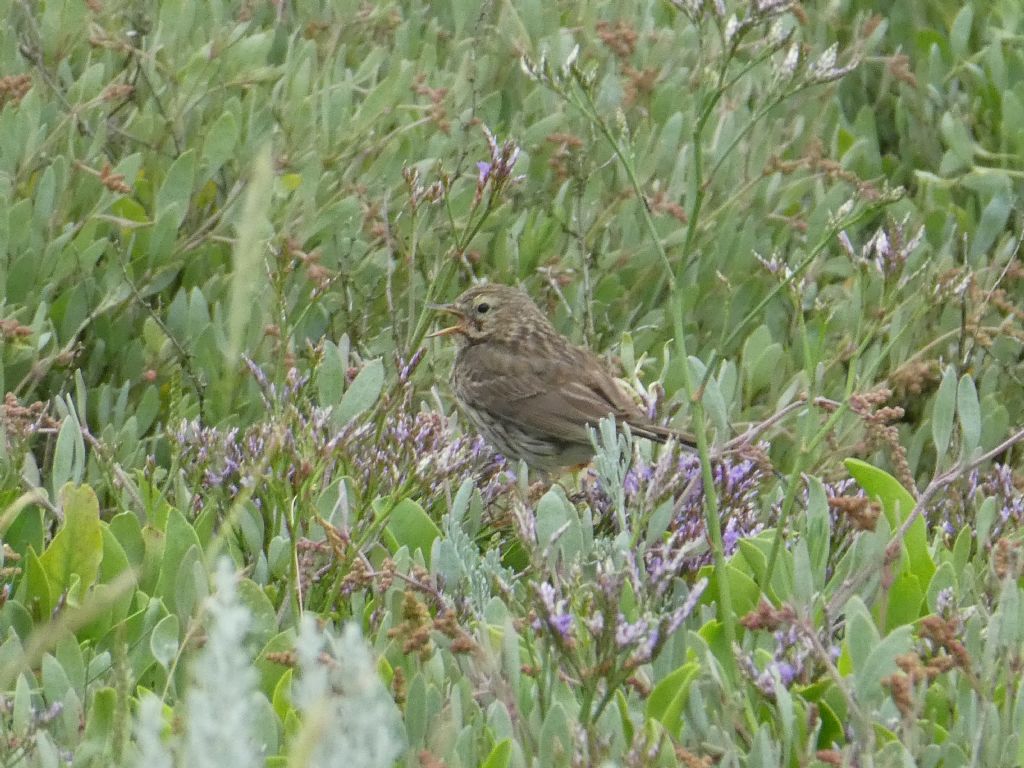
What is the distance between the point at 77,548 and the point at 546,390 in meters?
3.46

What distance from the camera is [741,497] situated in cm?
508

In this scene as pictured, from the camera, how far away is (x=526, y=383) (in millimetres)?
7348

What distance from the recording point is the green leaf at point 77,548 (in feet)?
13.1

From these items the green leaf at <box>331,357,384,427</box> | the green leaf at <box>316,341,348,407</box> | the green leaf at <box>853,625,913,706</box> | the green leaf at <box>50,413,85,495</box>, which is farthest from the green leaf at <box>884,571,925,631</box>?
the green leaf at <box>50,413,85,495</box>

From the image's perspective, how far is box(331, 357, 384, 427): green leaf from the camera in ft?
15.8

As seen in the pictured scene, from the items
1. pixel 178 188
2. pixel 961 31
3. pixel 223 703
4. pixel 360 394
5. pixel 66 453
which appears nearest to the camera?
pixel 223 703

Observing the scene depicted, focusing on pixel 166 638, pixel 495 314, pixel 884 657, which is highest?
pixel 884 657

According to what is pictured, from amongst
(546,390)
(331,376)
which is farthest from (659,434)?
(546,390)

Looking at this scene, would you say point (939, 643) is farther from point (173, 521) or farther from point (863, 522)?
point (173, 521)

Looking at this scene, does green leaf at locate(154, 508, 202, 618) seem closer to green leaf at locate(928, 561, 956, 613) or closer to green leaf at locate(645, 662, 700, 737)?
green leaf at locate(645, 662, 700, 737)

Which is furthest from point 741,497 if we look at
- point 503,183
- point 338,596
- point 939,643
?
point 939,643

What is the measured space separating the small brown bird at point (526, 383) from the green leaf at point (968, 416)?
8.67 ft

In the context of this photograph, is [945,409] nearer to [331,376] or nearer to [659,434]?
[659,434]

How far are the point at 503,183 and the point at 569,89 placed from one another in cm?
60
